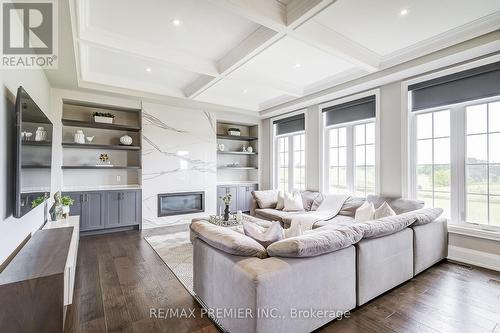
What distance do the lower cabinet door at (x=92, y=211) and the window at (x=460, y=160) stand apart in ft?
18.1

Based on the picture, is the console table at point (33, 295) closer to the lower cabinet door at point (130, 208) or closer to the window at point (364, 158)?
the lower cabinet door at point (130, 208)

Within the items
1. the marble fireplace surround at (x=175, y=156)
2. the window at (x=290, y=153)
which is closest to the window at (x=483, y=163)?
the window at (x=290, y=153)

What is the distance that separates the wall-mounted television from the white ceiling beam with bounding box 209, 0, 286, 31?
1992 millimetres

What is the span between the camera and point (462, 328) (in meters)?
1.94

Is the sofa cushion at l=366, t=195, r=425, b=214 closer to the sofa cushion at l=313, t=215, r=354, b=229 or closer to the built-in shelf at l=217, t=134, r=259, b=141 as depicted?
the sofa cushion at l=313, t=215, r=354, b=229

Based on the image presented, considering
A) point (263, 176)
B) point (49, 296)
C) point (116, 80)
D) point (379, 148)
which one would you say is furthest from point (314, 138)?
point (49, 296)

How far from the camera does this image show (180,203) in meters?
5.65

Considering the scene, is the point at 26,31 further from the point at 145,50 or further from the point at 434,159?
the point at 434,159

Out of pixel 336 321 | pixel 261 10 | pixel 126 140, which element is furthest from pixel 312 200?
pixel 126 140

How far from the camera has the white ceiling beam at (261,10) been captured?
227 cm

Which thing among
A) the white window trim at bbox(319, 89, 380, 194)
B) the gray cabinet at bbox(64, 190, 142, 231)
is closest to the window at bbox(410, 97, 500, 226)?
the white window trim at bbox(319, 89, 380, 194)

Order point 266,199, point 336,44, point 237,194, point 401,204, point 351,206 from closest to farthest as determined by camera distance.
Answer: point 336,44
point 401,204
point 351,206
point 266,199
point 237,194

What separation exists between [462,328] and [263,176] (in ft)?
17.4

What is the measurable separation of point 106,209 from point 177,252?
2.03 meters
